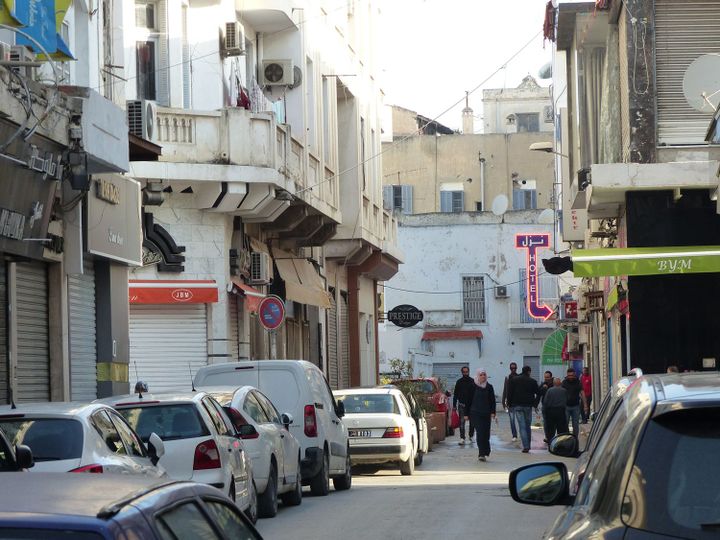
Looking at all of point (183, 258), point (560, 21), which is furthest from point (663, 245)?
point (183, 258)

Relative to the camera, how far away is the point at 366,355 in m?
45.9

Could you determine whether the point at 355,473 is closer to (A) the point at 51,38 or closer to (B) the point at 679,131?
(B) the point at 679,131

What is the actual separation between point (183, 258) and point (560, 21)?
842 centimetres

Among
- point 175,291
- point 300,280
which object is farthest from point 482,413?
point 300,280

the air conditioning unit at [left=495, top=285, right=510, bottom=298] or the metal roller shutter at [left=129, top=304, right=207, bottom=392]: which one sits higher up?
the air conditioning unit at [left=495, top=285, right=510, bottom=298]

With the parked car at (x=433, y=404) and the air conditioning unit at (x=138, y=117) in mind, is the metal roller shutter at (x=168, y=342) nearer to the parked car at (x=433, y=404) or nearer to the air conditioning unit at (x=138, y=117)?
the air conditioning unit at (x=138, y=117)

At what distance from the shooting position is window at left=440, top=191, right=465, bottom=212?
237 ft

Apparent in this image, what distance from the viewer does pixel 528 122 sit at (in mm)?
77938

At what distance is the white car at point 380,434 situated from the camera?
25.4 metres

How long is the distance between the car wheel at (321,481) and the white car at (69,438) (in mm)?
8355

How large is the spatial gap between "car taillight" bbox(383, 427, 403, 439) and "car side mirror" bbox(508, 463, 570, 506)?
64.3ft

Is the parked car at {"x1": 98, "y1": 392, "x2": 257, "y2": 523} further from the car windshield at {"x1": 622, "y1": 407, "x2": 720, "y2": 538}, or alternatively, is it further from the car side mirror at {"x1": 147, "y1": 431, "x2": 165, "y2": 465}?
the car windshield at {"x1": 622, "y1": 407, "x2": 720, "y2": 538}

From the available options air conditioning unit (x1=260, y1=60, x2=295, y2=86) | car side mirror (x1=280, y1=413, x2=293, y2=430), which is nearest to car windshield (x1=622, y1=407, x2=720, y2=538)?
car side mirror (x1=280, y1=413, x2=293, y2=430)

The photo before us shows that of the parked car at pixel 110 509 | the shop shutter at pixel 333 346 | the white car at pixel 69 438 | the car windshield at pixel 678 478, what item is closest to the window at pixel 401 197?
the shop shutter at pixel 333 346
